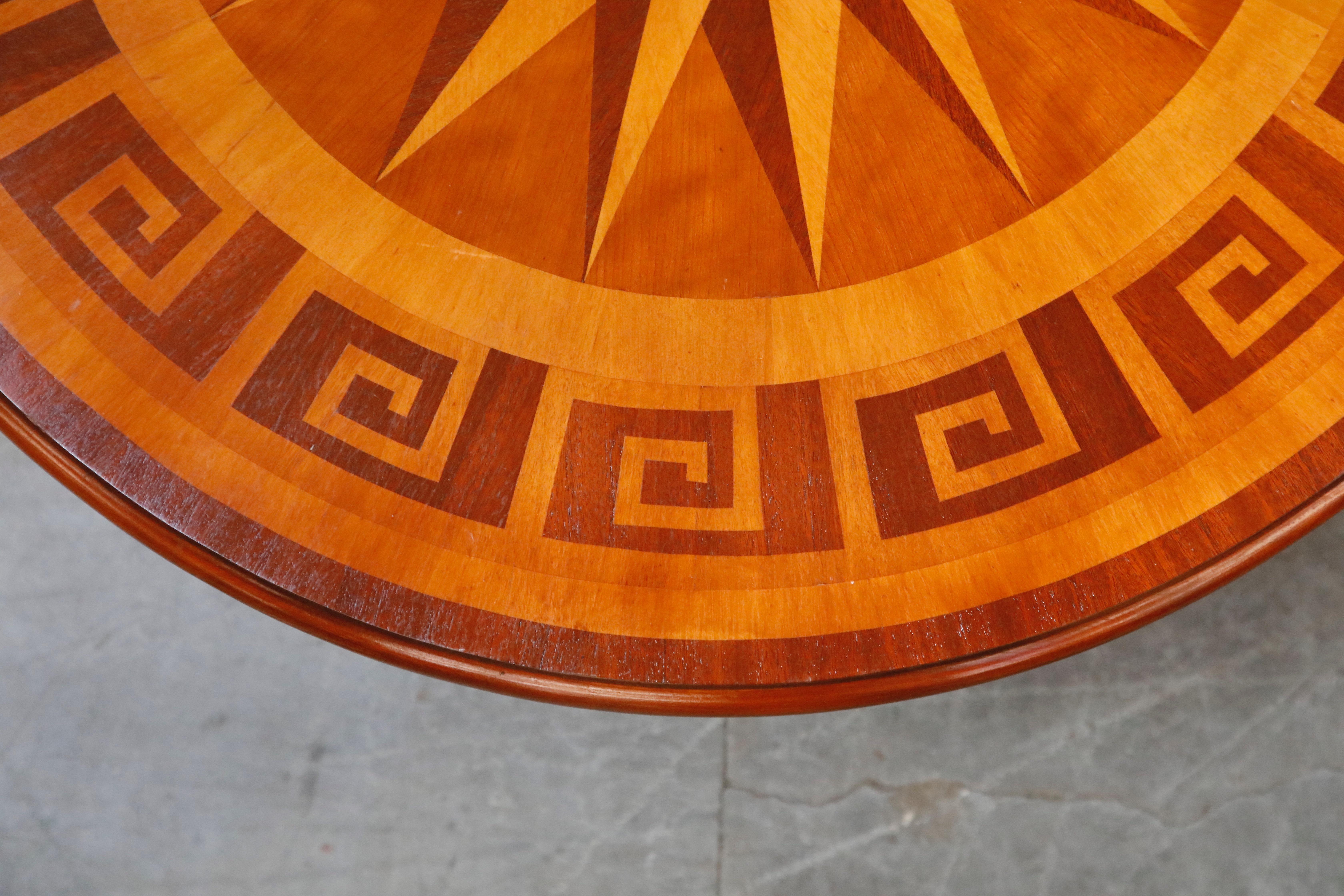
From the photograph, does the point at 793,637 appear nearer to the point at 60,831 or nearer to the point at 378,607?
the point at 378,607

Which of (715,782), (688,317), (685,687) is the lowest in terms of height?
(685,687)

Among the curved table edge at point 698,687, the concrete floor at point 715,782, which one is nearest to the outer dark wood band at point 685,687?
the curved table edge at point 698,687

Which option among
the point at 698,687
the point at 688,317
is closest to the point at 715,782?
the point at 698,687

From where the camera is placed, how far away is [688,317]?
1.07m

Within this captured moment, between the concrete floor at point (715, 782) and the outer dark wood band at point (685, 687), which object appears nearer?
the outer dark wood band at point (685, 687)

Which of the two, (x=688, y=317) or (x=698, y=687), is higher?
(x=688, y=317)

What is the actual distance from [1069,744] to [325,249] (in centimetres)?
145

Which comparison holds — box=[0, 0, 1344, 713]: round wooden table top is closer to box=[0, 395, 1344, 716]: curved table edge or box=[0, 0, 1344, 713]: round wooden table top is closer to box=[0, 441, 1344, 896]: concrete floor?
box=[0, 395, 1344, 716]: curved table edge

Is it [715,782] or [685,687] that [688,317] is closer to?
[685,687]

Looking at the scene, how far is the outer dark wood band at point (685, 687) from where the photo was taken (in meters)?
1.02

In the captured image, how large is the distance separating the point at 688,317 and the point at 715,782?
0.96m

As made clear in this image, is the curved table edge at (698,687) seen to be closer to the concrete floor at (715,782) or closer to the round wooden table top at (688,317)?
the round wooden table top at (688,317)

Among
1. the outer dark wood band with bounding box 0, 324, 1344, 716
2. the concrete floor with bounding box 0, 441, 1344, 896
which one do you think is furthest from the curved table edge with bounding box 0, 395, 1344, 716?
the concrete floor with bounding box 0, 441, 1344, 896

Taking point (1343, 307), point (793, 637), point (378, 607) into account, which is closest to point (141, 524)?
point (378, 607)
